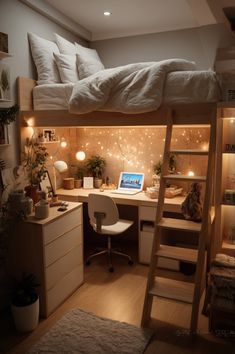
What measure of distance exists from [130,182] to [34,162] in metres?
1.30

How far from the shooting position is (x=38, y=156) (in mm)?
3201

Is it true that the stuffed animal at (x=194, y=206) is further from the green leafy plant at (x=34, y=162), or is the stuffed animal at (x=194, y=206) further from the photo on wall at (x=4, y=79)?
the photo on wall at (x=4, y=79)

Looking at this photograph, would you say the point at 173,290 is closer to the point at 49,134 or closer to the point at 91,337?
the point at 91,337

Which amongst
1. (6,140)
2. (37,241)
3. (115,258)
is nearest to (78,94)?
(6,140)

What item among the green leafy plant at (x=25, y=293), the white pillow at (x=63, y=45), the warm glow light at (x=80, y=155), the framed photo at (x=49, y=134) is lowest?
the green leafy plant at (x=25, y=293)

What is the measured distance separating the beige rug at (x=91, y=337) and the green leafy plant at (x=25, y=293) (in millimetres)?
291

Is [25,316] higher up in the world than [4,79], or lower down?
lower down

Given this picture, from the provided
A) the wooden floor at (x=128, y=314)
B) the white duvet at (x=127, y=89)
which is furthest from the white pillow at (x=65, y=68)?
the wooden floor at (x=128, y=314)

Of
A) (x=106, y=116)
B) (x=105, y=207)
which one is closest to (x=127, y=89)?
(x=106, y=116)

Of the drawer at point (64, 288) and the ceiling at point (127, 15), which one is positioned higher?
the ceiling at point (127, 15)

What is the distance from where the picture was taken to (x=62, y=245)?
273 centimetres

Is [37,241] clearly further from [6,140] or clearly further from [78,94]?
[78,94]

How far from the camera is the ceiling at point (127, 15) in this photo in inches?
123

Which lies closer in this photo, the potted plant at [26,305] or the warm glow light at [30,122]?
the potted plant at [26,305]
